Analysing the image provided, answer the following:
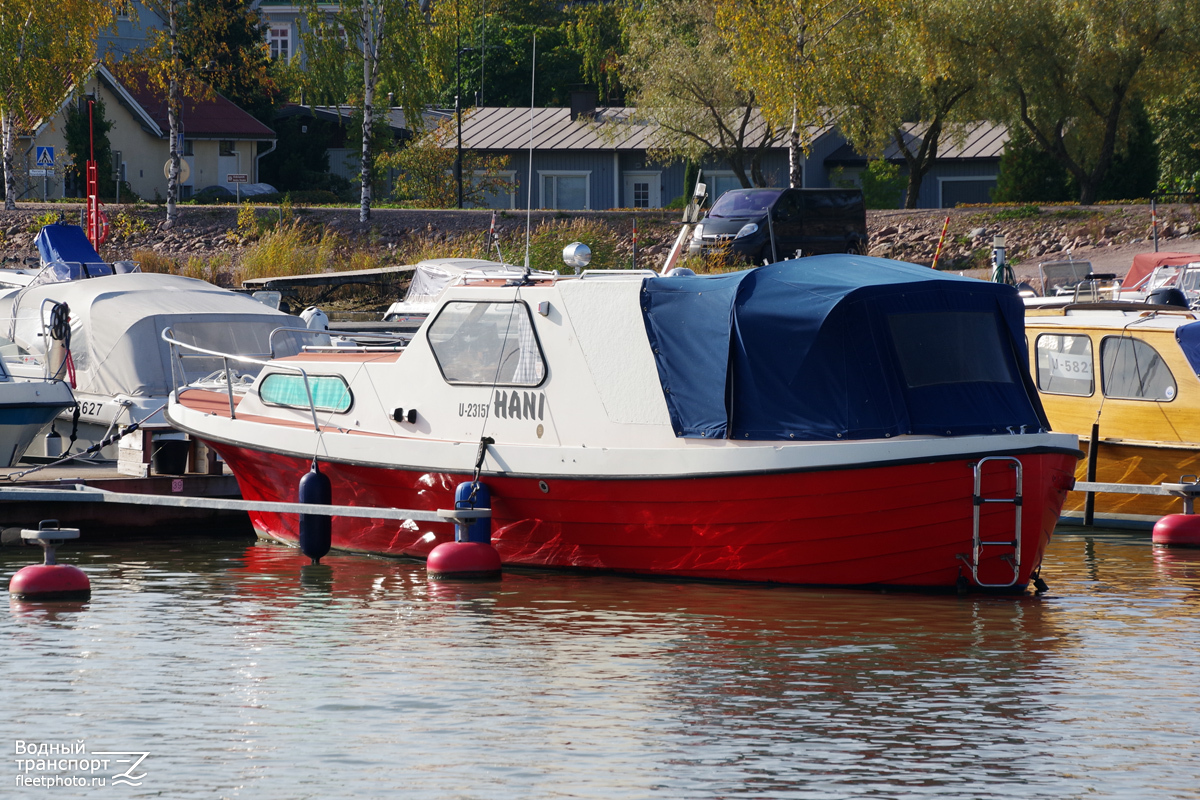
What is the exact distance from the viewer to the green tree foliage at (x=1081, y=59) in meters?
38.9

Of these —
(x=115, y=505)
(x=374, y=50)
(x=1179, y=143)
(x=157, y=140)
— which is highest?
(x=374, y=50)

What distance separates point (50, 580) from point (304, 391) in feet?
9.88

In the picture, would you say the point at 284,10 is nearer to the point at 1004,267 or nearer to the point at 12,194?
the point at 12,194

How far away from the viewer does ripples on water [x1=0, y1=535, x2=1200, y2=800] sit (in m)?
7.57

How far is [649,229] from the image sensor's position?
42219 mm

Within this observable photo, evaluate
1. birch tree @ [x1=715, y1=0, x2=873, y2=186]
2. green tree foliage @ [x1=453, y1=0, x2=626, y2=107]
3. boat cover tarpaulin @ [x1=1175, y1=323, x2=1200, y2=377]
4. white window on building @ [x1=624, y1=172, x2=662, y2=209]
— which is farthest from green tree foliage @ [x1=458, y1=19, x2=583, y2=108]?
A: boat cover tarpaulin @ [x1=1175, y1=323, x2=1200, y2=377]

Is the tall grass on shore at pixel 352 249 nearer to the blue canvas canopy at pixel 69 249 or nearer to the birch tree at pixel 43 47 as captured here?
the birch tree at pixel 43 47

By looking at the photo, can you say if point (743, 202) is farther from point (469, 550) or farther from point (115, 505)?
point (469, 550)

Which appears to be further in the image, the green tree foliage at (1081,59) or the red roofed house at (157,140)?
the red roofed house at (157,140)

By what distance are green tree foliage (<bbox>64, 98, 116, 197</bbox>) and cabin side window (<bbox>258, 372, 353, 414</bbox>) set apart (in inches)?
1559

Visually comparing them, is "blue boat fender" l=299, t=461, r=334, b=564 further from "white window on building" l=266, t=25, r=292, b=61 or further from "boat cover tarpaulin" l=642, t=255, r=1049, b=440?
"white window on building" l=266, t=25, r=292, b=61

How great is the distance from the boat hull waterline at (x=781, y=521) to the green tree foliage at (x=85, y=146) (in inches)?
1669

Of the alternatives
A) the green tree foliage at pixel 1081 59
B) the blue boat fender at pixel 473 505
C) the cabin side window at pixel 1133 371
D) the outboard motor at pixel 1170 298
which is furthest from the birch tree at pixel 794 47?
the blue boat fender at pixel 473 505

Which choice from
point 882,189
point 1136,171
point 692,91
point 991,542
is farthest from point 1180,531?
point 882,189
